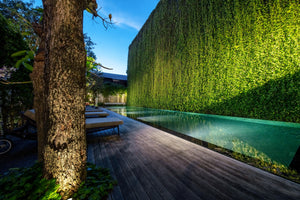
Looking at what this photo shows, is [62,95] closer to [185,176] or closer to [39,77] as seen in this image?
[39,77]

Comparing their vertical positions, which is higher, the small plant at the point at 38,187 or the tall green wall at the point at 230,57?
the tall green wall at the point at 230,57

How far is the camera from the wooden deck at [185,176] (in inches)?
43.8

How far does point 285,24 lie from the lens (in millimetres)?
3377

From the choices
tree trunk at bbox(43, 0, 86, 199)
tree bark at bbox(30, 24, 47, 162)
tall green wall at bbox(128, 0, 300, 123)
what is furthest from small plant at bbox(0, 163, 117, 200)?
tall green wall at bbox(128, 0, 300, 123)

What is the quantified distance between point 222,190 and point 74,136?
1549 millimetres

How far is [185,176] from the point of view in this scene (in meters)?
1.37

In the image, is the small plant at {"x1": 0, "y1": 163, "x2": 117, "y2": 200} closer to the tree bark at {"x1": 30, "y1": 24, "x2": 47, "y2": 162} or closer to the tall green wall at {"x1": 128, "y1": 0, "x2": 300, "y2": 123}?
the tree bark at {"x1": 30, "y1": 24, "x2": 47, "y2": 162}

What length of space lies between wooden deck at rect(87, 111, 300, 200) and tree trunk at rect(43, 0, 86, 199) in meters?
0.55

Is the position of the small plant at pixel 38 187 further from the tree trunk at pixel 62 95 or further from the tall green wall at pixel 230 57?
the tall green wall at pixel 230 57

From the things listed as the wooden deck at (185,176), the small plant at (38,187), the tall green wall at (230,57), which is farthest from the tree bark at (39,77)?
the tall green wall at (230,57)

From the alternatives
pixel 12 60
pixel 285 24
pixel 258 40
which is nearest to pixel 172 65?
pixel 258 40

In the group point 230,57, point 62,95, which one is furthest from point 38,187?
point 230,57

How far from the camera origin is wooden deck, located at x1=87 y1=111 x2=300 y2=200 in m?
1.11

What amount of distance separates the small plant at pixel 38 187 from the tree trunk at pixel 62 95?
68 mm
